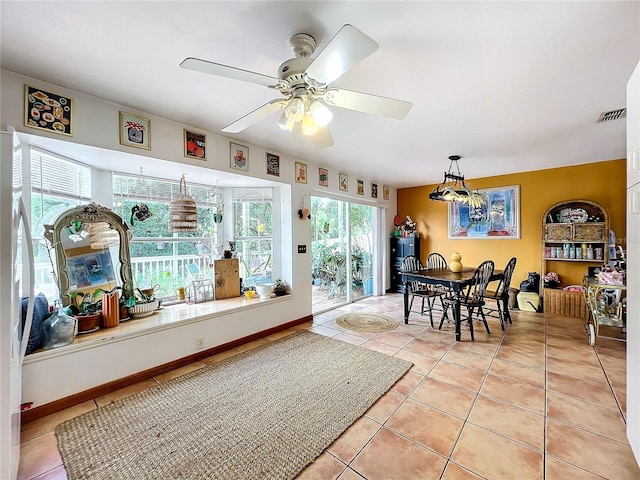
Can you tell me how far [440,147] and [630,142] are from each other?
1948 millimetres

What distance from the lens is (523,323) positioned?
3.77m

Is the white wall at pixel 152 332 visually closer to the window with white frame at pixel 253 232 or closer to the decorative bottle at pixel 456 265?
the window with white frame at pixel 253 232

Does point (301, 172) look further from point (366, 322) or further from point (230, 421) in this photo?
point (230, 421)

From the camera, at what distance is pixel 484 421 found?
1.84 meters

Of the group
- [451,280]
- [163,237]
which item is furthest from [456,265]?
[163,237]

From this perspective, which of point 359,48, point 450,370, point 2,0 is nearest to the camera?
point 359,48

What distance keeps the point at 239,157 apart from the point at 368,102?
2008 mm

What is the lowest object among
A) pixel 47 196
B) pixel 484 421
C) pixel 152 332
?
pixel 484 421

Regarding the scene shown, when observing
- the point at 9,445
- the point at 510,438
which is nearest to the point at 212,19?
the point at 9,445

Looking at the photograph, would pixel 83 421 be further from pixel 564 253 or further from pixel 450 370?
pixel 564 253

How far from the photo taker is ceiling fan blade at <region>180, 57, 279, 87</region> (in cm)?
115

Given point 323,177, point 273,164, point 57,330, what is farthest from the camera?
point 323,177

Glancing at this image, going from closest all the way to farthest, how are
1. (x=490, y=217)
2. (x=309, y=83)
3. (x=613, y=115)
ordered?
(x=309, y=83) < (x=613, y=115) < (x=490, y=217)

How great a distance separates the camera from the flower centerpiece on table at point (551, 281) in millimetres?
4246
